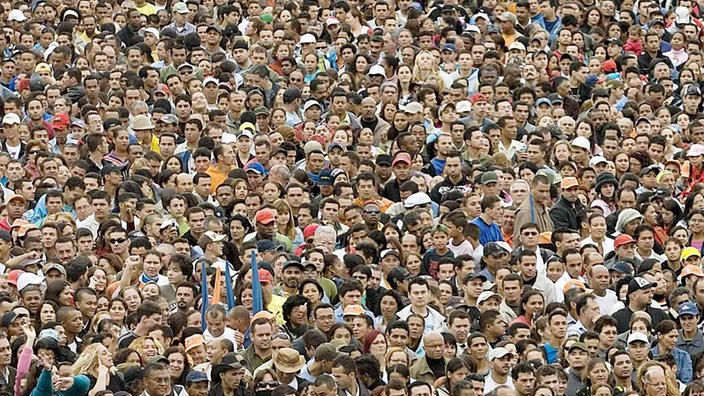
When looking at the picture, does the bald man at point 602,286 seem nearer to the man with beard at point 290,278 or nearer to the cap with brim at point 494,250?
the cap with brim at point 494,250

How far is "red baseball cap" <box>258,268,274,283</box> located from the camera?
731 inches

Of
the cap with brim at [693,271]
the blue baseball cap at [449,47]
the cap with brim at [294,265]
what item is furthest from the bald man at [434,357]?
the blue baseball cap at [449,47]

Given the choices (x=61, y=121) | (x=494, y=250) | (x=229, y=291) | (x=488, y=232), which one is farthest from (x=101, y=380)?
(x=61, y=121)

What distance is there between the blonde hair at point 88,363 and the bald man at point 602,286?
180 inches

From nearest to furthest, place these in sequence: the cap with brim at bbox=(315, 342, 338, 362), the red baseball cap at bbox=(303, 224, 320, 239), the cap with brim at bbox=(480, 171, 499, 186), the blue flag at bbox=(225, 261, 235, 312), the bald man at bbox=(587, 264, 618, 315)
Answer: the cap with brim at bbox=(315, 342, 338, 362)
the blue flag at bbox=(225, 261, 235, 312)
the bald man at bbox=(587, 264, 618, 315)
the red baseball cap at bbox=(303, 224, 320, 239)
the cap with brim at bbox=(480, 171, 499, 186)

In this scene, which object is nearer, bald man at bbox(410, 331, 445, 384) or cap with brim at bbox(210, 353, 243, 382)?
cap with brim at bbox(210, 353, 243, 382)

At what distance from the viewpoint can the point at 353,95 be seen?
23422mm

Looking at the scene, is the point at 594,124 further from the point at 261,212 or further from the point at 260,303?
the point at 260,303

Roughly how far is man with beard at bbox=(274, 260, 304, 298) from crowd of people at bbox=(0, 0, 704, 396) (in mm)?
20

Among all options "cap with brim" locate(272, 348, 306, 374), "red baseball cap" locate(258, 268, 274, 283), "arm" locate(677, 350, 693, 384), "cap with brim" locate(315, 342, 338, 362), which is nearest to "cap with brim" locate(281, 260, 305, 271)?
"red baseball cap" locate(258, 268, 274, 283)

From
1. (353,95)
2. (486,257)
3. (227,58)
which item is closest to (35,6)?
(227,58)

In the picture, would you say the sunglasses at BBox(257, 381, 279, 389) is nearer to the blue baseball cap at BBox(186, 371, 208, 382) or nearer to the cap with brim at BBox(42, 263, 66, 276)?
the blue baseball cap at BBox(186, 371, 208, 382)

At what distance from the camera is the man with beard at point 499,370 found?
1758 centimetres

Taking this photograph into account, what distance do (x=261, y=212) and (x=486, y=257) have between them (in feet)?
6.34
